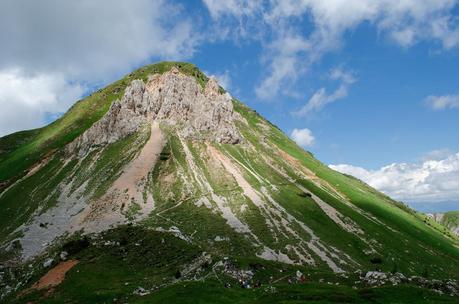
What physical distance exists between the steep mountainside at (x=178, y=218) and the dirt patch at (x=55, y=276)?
208cm

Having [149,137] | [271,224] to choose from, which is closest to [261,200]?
[271,224]

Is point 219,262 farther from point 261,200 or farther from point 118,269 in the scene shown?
point 261,200

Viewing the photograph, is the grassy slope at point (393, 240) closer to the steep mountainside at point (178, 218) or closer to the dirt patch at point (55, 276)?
the steep mountainside at point (178, 218)

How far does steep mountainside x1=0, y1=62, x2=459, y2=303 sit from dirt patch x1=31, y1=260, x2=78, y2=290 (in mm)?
2078

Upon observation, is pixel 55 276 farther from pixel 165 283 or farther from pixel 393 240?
pixel 393 240

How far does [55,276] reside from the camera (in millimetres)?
90688

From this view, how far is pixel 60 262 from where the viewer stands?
97250 mm

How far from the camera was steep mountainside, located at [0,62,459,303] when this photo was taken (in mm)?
95812

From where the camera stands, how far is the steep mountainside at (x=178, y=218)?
95812mm

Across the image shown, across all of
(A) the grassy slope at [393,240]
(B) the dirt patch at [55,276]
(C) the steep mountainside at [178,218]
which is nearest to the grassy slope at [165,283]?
(C) the steep mountainside at [178,218]

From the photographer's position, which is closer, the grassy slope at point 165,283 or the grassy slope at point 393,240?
the grassy slope at point 165,283

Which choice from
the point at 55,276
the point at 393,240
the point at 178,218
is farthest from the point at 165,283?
the point at 393,240

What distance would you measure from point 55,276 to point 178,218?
4587 cm

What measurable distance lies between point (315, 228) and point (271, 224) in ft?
53.3
